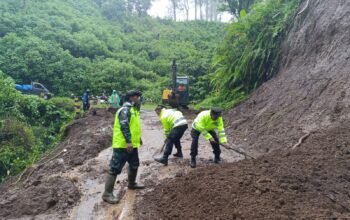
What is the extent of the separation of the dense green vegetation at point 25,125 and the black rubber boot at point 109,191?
31.5 feet

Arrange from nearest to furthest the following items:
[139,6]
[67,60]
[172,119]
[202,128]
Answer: [202,128]
[172,119]
[67,60]
[139,6]

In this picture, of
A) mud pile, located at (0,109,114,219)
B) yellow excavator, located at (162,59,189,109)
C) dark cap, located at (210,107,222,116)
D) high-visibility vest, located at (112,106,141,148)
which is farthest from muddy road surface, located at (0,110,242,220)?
yellow excavator, located at (162,59,189,109)

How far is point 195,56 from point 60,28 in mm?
15518

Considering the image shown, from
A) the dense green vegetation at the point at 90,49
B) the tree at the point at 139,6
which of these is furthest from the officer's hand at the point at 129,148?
the tree at the point at 139,6

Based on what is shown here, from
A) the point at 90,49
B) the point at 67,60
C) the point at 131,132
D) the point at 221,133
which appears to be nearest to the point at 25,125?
the point at 221,133

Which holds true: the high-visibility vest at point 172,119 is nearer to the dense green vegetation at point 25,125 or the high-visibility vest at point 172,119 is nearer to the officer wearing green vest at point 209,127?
the officer wearing green vest at point 209,127

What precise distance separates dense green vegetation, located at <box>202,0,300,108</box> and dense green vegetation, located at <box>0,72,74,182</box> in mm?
9320

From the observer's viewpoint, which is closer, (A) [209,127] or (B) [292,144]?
(A) [209,127]

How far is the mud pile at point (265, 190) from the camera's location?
536 cm

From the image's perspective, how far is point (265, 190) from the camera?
19.6ft

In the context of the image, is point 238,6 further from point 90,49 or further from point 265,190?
point 265,190

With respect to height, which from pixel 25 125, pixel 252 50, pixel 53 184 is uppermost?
pixel 252 50

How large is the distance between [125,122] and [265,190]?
2645 millimetres

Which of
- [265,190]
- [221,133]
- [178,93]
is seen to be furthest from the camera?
[178,93]
